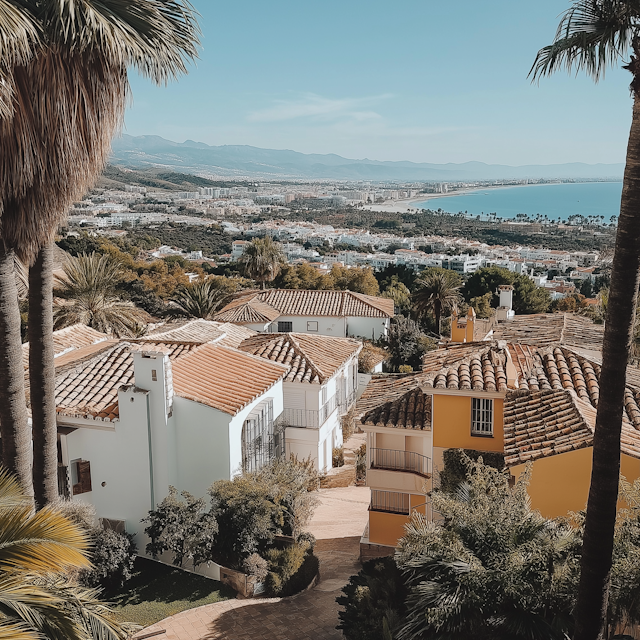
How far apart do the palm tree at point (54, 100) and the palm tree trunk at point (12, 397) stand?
0.6 inches

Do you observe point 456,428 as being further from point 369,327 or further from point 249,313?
point 369,327

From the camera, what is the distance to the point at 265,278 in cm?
5784

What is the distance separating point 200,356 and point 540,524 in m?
14.0

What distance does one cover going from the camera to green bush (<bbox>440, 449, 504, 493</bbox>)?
14266 millimetres

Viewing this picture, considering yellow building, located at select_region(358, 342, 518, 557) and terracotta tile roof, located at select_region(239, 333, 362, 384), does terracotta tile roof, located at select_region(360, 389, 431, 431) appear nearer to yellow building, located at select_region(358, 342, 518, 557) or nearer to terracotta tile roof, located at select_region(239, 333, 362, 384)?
yellow building, located at select_region(358, 342, 518, 557)

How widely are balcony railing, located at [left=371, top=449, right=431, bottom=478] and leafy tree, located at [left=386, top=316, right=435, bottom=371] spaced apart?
22.8 m

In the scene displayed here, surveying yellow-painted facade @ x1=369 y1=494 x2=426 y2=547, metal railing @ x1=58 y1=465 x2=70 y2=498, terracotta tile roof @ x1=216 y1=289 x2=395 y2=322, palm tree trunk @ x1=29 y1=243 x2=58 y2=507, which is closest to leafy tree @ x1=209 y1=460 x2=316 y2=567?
yellow-painted facade @ x1=369 y1=494 x2=426 y2=547

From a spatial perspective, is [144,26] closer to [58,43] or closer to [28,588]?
[58,43]

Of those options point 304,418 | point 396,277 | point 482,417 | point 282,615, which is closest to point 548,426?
point 482,417

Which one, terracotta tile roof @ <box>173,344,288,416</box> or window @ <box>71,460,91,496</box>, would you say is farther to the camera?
terracotta tile roof @ <box>173,344,288,416</box>

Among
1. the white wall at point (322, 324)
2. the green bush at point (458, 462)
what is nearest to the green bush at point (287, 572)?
the green bush at point (458, 462)

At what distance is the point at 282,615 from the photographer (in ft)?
47.3

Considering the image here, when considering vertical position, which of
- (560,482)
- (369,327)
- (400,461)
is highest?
(560,482)

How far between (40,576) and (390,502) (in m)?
11.4
